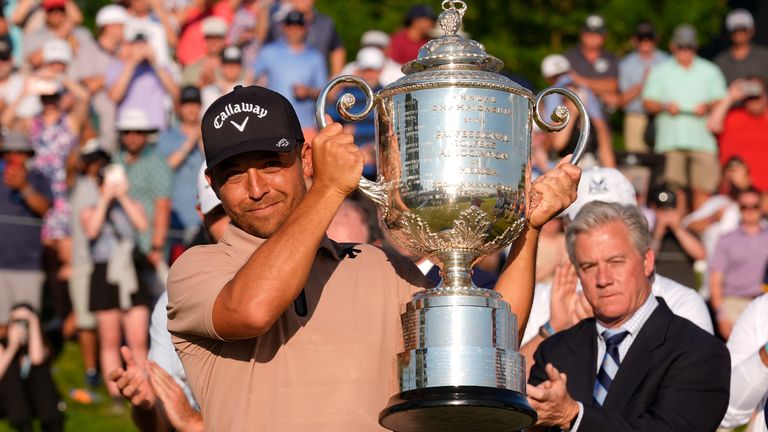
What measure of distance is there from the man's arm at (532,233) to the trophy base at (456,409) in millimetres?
379

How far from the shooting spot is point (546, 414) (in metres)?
5.19

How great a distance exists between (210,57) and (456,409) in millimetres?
11270

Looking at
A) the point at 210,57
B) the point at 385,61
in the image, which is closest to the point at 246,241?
the point at 385,61

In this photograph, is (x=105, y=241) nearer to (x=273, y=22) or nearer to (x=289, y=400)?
(x=273, y=22)

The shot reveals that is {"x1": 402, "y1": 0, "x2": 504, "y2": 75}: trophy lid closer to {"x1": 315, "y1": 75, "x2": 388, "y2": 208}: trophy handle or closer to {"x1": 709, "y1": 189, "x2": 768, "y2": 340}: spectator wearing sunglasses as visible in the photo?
{"x1": 315, "y1": 75, "x2": 388, "y2": 208}: trophy handle

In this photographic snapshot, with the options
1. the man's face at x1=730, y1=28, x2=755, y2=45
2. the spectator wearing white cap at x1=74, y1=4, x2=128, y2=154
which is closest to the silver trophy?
the spectator wearing white cap at x1=74, y1=4, x2=128, y2=154

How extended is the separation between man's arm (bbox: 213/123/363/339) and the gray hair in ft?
6.46

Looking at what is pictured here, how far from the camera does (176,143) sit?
543 inches

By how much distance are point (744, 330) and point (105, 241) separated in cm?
719

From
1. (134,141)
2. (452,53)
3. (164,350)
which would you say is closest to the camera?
(452,53)

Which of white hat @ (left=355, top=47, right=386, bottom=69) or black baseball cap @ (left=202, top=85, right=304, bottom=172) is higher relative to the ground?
white hat @ (left=355, top=47, right=386, bottom=69)

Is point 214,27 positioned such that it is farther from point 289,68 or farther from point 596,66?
point 596,66

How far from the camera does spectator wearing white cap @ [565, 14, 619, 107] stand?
16.3 m

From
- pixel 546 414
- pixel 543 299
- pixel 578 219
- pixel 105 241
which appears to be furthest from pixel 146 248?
pixel 546 414
